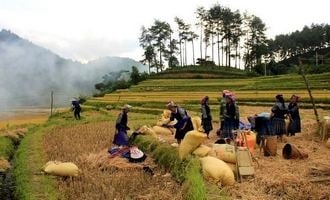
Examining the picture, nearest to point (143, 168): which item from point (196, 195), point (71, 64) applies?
point (196, 195)

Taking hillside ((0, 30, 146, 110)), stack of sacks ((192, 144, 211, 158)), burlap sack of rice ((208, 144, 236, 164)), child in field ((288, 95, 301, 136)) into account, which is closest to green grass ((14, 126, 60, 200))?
stack of sacks ((192, 144, 211, 158))

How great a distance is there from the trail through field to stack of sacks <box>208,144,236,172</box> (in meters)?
1.04

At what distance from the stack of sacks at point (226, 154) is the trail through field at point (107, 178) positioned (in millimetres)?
1038

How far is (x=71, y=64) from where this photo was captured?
142 meters

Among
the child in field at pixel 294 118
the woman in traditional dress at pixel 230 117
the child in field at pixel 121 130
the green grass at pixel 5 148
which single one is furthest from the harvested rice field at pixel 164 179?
the green grass at pixel 5 148

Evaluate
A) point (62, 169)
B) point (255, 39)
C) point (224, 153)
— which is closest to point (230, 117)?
point (224, 153)

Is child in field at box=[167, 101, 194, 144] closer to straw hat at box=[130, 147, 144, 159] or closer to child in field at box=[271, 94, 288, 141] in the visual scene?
straw hat at box=[130, 147, 144, 159]

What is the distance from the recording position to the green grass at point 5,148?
46.1 feet

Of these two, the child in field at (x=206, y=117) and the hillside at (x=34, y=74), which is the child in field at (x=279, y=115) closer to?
the child in field at (x=206, y=117)

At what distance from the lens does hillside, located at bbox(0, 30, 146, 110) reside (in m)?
93.2

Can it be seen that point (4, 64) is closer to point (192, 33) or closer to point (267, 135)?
point (192, 33)

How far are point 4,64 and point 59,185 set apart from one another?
335 ft

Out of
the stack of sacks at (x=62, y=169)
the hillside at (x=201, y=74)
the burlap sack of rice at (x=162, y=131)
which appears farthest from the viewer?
the hillside at (x=201, y=74)

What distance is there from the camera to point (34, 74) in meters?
107
